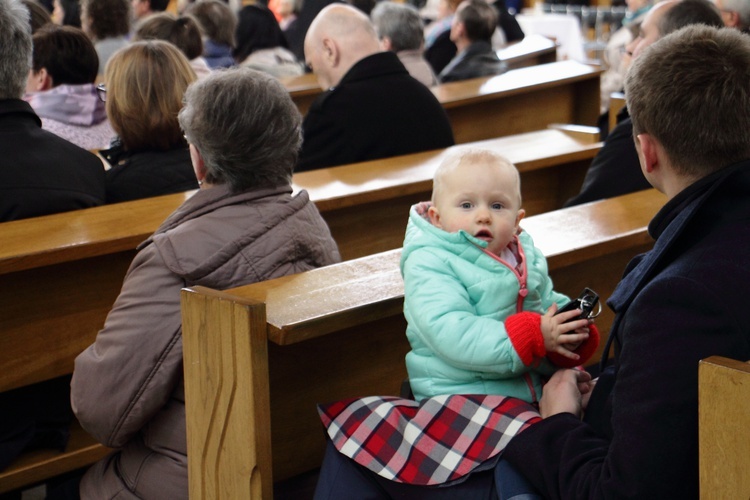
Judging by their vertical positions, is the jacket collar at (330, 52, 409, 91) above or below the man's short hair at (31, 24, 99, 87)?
below

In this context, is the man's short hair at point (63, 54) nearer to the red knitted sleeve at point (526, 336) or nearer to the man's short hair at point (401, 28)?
the man's short hair at point (401, 28)

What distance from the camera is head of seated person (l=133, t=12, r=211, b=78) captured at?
4.21 m

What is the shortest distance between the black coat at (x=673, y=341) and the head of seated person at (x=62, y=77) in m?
2.68

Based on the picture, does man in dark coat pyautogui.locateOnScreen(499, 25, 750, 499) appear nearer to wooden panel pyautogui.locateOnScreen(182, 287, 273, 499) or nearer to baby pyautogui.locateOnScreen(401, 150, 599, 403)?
baby pyautogui.locateOnScreen(401, 150, 599, 403)

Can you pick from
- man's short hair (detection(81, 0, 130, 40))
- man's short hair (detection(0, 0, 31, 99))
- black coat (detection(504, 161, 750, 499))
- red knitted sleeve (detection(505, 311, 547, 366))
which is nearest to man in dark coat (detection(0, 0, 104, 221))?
man's short hair (detection(0, 0, 31, 99))

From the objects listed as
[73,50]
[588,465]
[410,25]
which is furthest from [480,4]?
[588,465]

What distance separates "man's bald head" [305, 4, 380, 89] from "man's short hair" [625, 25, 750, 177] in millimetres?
2526

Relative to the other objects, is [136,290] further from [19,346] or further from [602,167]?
[602,167]

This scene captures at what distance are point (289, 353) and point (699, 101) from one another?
883mm

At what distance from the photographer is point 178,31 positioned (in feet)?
14.1

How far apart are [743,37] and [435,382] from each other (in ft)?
2.41

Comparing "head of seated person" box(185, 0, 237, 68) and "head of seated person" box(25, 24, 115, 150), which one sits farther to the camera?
"head of seated person" box(185, 0, 237, 68)

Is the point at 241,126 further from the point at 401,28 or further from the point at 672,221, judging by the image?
the point at 401,28

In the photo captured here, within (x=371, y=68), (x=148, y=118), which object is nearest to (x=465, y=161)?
(x=148, y=118)
